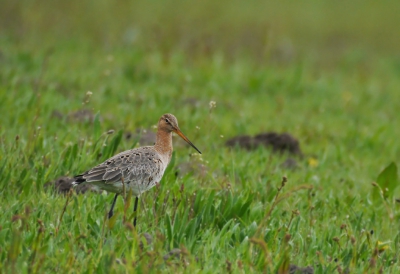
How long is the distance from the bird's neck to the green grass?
1.07ft

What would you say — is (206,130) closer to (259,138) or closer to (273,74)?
(259,138)

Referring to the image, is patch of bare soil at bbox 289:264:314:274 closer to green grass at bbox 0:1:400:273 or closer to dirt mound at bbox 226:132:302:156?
green grass at bbox 0:1:400:273

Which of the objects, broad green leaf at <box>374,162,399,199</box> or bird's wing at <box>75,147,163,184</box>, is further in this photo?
broad green leaf at <box>374,162,399,199</box>

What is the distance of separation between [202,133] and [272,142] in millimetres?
884

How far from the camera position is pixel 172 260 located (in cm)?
480

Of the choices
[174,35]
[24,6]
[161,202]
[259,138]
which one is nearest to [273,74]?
[174,35]

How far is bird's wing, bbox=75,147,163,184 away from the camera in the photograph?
5512mm

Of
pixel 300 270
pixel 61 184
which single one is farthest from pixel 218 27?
pixel 300 270

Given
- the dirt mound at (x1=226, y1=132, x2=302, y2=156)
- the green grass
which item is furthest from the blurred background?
the dirt mound at (x1=226, y1=132, x2=302, y2=156)

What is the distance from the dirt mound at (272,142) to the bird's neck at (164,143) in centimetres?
234

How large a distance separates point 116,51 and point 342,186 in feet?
19.0

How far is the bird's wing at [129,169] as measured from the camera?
5512 millimetres

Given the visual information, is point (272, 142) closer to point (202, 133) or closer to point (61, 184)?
point (202, 133)

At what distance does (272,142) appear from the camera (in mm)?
8773
